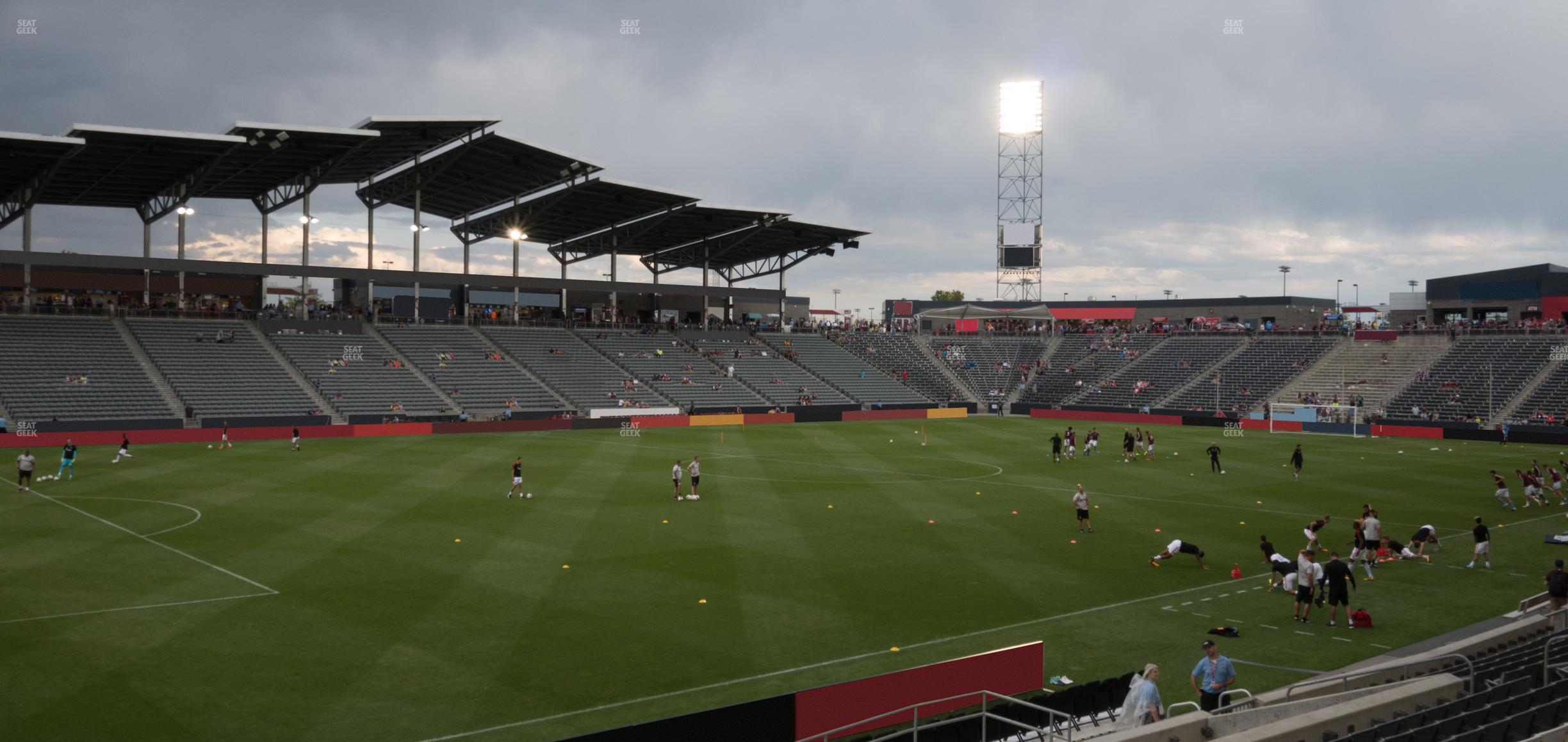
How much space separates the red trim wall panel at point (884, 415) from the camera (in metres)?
77.4

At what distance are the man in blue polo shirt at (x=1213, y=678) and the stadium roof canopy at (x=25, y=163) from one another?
2310 inches

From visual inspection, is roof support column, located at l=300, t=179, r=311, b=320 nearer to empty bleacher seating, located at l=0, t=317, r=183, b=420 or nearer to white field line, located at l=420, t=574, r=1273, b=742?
empty bleacher seating, located at l=0, t=317, r=183, b=420

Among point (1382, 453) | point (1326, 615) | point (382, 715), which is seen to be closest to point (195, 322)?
point (382, 715)

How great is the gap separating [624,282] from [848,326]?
104ft

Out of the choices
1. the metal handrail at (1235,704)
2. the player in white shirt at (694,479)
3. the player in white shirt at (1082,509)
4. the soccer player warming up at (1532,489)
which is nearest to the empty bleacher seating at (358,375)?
the player in white shirt at (694,479)

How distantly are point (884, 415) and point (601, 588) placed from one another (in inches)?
2331

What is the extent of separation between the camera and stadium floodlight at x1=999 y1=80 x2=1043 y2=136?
3824 inches

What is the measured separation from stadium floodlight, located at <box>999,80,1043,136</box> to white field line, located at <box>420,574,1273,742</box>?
82149mm

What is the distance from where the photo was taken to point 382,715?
555 inches

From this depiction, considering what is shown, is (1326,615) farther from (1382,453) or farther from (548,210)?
(548,210)

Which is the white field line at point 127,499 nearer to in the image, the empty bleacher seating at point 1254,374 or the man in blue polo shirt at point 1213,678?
the man in blue polo shirt at point 1213,678

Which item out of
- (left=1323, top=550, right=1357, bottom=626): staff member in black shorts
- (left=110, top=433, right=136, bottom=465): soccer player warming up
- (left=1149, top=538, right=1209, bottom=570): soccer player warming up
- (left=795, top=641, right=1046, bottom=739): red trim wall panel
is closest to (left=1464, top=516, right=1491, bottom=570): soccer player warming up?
(left=1149, top=538, right=1209, bottom=570): soccer player warming up

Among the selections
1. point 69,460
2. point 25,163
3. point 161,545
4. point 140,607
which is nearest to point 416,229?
point 25,163

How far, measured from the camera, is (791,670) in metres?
16.3
